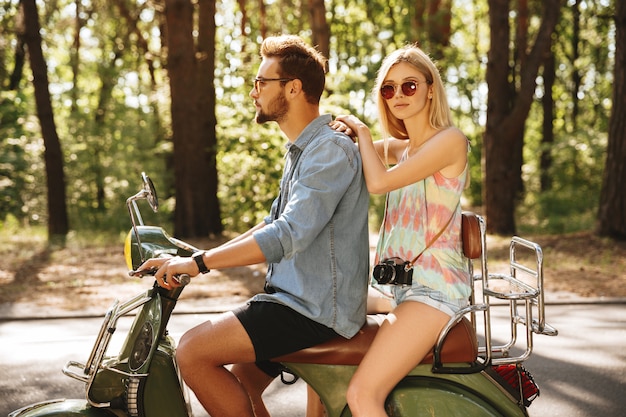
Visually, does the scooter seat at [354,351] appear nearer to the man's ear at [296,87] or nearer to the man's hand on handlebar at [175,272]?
the man's hand on handlebar at [175,272]

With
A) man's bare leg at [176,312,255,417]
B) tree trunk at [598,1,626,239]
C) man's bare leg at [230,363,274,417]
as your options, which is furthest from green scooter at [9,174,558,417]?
tree trunk at [598,1,626,239]

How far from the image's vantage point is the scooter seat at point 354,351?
9.30ft

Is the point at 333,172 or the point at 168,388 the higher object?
the point at 333,172

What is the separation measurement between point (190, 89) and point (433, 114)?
457 inches

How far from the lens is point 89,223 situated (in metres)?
26.4

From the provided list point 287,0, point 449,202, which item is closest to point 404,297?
point 449,202

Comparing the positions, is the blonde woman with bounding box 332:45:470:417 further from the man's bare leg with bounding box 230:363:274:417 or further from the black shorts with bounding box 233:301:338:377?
the man's bare leg with bounding box 230:363:274:417

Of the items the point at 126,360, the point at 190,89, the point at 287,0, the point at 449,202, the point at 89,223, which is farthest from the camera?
the point at 89,223

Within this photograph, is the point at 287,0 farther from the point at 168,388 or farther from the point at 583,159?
the point at 168,388

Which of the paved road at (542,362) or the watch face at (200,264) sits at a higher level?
the watch face at (200,264)

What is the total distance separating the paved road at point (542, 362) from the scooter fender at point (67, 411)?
245cm

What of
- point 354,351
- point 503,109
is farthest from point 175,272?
point 503,109

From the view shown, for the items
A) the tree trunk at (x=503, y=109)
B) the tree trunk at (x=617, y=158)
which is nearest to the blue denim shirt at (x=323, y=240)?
the tree trunk at (x=617, y=158)

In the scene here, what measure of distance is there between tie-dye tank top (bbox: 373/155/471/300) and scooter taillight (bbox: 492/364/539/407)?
36 cm
